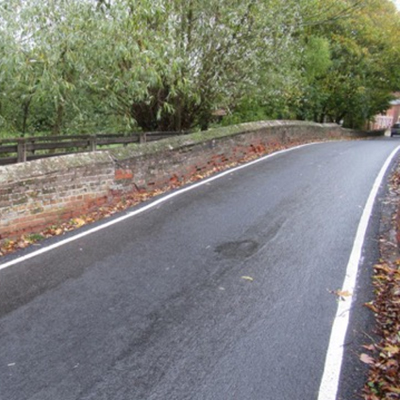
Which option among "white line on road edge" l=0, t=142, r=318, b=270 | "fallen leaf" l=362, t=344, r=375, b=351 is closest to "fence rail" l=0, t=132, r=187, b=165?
"white line on road edge" l=0, t=142, r=318, b=270

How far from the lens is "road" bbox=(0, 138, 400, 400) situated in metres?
3.20

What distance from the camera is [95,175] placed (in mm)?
7523

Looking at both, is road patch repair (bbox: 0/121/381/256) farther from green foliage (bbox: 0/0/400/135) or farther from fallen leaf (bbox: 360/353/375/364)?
fallen leaf (bbox: 360/353/375/364)

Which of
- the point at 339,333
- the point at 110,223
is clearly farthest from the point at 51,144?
the point at 339,333

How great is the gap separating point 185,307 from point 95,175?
13.0 feet

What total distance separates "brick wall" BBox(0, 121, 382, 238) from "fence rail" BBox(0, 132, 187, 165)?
147cm

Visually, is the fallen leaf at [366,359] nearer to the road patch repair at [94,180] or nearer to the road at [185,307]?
the road at [185,307]

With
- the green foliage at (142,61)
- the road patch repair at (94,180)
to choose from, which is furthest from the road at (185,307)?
the green foliage at (142,61)

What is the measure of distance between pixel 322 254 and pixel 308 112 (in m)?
23.4

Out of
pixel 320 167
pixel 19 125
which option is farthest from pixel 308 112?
pixel 19 125

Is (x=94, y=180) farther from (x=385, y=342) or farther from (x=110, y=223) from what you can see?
(x=385, y=342)

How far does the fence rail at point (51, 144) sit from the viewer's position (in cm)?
814

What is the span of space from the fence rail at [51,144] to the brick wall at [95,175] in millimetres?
1472

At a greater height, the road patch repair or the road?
the road patch repair
